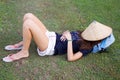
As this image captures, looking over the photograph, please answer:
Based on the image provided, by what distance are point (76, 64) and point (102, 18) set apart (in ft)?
4.92

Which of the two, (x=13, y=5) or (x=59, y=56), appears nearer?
(x=59, y=56)

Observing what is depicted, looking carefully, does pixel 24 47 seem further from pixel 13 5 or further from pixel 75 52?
pixel 13 5

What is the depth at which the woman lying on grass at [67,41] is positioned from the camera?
3.84 m

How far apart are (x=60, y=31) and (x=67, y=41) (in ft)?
2.39

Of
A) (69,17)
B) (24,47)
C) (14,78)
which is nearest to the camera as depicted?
(14,78)

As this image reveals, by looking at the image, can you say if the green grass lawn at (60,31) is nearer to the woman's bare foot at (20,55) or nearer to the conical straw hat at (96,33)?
the woman's bare foot at (20,55)

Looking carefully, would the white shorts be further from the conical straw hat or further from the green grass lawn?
the conical straw hat

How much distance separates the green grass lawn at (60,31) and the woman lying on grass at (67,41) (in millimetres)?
107

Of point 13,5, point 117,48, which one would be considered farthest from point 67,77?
point 13,5

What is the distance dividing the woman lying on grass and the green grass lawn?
107 mm

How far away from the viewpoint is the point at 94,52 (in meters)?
4.14

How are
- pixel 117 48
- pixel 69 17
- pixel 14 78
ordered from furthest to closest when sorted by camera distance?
pixel 69 17 < pixel 117 48 < pixel 14 78

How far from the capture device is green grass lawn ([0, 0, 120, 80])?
3766mm

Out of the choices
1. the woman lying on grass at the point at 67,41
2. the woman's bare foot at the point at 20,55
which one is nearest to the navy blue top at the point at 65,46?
the woman lying on grass at the point at 67,41
